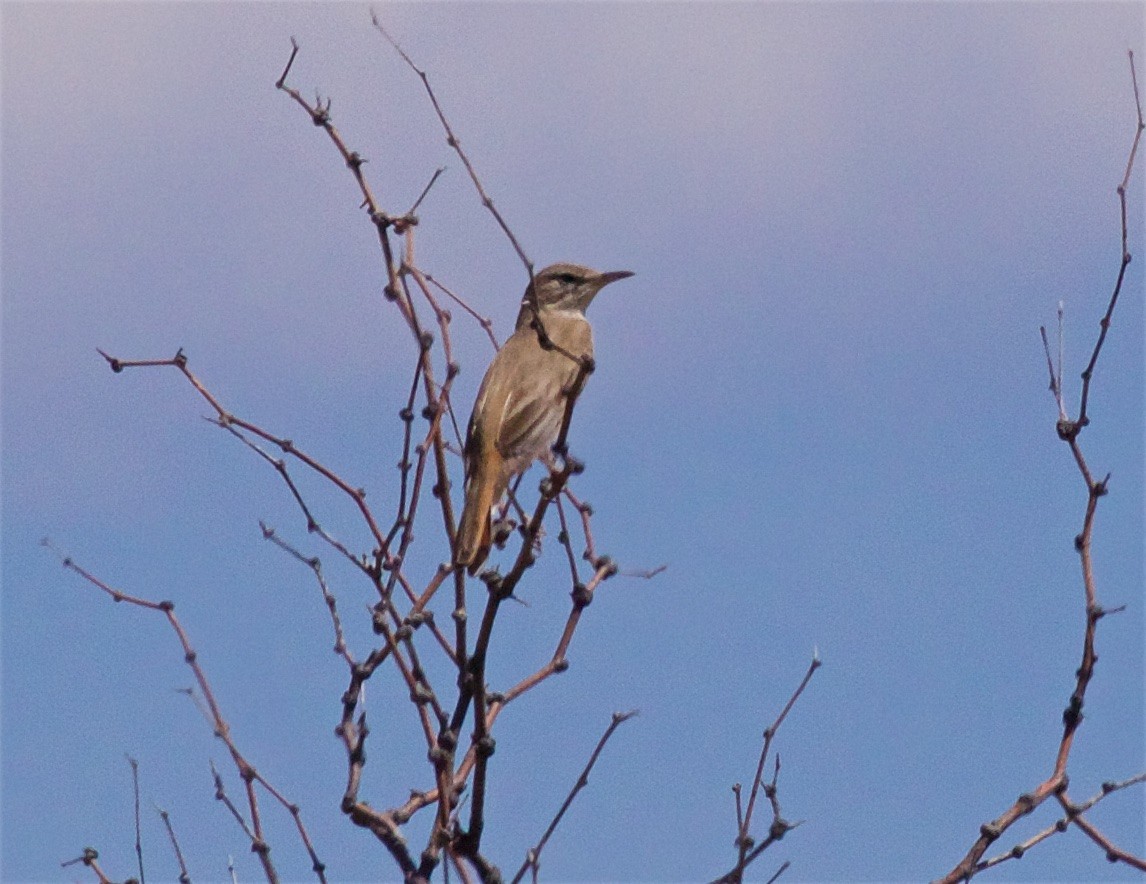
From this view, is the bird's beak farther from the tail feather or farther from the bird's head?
the tail feather

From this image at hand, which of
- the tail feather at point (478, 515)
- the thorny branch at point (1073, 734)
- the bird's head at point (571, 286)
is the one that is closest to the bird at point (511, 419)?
the tail feather at point (478, 515)

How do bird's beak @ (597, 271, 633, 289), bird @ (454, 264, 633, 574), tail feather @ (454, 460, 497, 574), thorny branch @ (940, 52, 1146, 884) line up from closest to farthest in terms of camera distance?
thorny branch @ (940, 52, 1146, 884) → tail feather @ (454, 460, 497, 574) → bird @ (454, 264, 633, 574) → bird's beak @ (597, 271, 633, 289)

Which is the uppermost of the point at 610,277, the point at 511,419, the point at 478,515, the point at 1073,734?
the point at 610,277

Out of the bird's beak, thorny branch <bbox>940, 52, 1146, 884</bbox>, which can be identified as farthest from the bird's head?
thorny branch <bbox>940, 52, 1146, 884</bbox>

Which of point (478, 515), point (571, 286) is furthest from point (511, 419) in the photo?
point (571, 286)

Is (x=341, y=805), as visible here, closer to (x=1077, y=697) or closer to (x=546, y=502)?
(x=546, y=502)

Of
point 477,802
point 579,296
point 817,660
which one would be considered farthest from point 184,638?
point 579,296

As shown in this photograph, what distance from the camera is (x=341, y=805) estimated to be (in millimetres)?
3557

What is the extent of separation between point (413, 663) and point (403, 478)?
0.53m

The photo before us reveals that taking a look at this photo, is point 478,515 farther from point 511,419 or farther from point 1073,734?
point 1073,734

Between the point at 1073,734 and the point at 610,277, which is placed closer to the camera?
the point at 1073,734

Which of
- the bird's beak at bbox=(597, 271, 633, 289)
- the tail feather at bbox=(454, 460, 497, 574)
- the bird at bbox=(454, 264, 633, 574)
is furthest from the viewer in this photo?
the bird's beak at bbox=(597, 271, 633, 289)

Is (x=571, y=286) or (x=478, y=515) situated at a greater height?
(x=571, y=286)

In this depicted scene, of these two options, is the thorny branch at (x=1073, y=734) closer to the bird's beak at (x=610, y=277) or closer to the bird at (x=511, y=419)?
the bird at (x=511, y=419)
